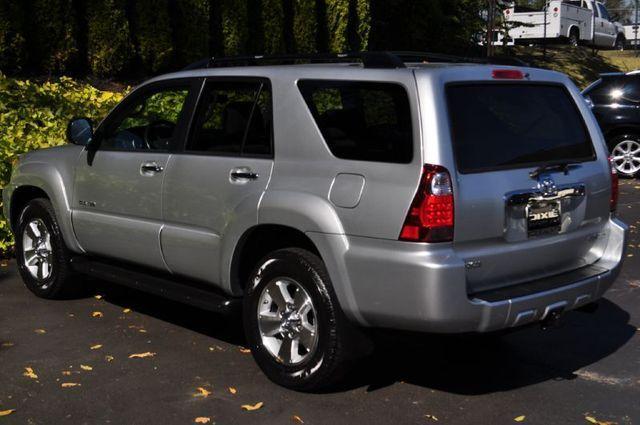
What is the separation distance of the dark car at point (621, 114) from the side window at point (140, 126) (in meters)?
9.87

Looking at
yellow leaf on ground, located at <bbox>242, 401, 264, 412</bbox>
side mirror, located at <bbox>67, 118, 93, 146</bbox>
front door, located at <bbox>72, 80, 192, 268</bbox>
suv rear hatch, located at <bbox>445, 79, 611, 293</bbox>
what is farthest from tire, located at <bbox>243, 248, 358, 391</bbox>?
side mirror, located at <bbox>67, 118, 93, 146</bbox>

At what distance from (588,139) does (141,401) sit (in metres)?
2.88

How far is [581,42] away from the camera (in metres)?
34.3

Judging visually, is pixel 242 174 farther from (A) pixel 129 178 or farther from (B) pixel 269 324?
(A) pixel 129 178

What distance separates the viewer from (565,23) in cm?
3238

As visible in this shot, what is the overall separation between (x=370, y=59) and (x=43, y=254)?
3379mm

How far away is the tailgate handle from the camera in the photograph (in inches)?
174

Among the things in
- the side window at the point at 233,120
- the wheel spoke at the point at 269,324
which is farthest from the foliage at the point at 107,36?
the wheel spoke at the point at 269,324

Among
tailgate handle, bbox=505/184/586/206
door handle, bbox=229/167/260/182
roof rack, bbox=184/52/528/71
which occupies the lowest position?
tailgate handle, bbox=505/184/586/206

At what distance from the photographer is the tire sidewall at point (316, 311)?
4.51 meters

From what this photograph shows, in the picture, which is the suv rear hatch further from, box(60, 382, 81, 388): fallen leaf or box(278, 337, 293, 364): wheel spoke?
box(60, 382, 81, 388): fallen leaf

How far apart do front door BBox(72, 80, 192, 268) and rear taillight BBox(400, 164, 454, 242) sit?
192 centimetres

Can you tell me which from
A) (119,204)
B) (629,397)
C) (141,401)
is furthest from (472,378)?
(119,204)

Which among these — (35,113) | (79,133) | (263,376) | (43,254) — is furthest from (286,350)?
(35,113)
